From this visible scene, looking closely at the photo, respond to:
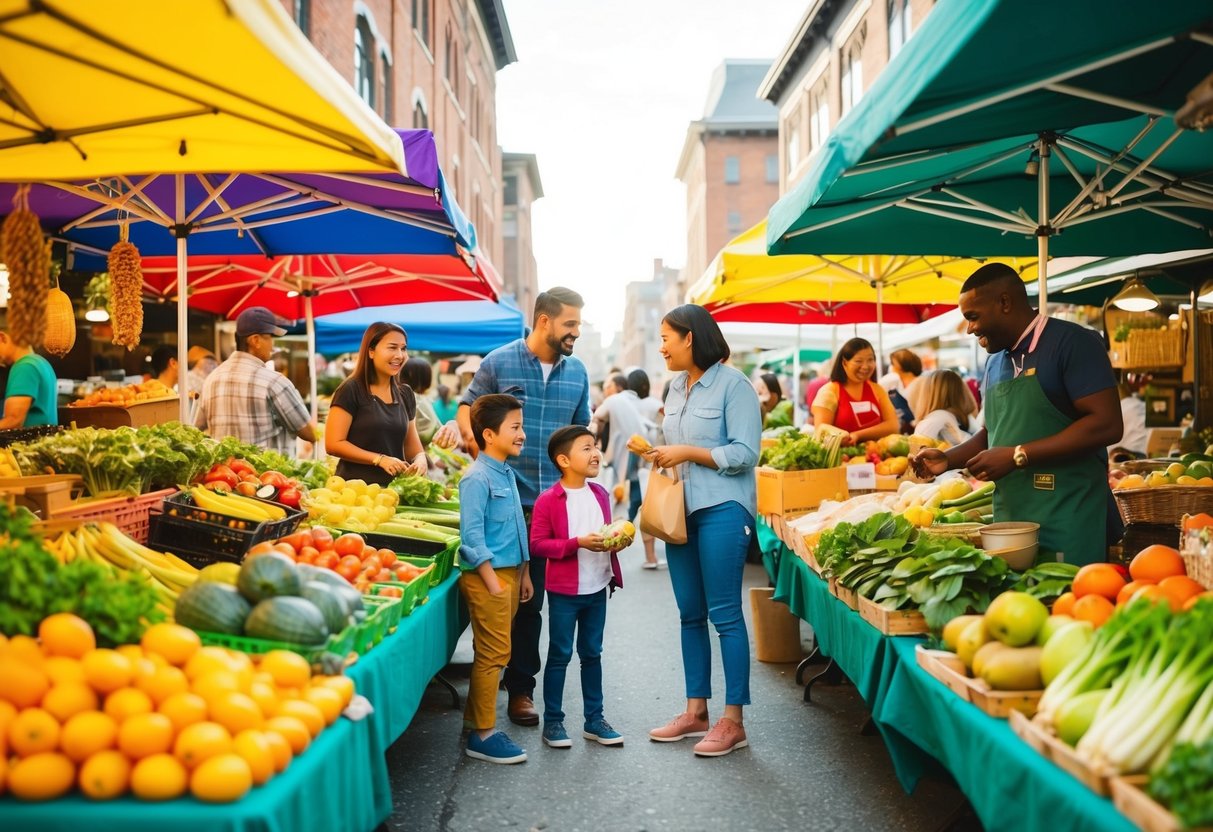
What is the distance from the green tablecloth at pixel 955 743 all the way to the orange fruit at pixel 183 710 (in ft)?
7.33

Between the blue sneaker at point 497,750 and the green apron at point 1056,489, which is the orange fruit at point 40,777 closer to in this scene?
the blue sneaker at point 497,750

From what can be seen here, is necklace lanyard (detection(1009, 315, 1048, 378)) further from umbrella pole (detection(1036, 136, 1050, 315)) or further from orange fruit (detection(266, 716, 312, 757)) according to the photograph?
orange fruit (detection(266, 716, 312, 757))

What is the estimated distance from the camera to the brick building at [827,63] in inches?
809

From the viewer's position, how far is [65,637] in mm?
2684

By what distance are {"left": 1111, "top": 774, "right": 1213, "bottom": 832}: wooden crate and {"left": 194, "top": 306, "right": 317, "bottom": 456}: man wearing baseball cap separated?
5.61 m

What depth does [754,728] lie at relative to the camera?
5.30 meters


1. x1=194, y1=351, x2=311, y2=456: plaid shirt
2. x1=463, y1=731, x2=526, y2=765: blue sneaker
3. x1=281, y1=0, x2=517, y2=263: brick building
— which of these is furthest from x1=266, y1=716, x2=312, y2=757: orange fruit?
x1=281, y1=0, x2=517, y2=263: brick building

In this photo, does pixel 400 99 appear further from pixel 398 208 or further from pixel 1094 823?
pixel 1094 823

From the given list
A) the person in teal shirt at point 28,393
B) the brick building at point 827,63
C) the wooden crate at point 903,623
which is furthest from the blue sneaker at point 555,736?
the brick building at point 827,63

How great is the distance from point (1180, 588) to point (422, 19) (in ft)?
73.7

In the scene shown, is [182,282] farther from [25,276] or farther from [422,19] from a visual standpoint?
[422,19]

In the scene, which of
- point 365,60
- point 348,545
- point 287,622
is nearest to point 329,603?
point 287,622

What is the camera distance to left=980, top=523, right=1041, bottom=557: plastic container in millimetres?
4090

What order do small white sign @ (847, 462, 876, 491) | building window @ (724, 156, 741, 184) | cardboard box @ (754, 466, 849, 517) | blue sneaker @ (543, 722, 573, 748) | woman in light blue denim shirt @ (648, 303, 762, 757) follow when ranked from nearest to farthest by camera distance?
woman in light blue denim shirt @ (648, 303, 762, 757), blue sneaker @ (543, 722, 573, 748), cardboard box @ (754, 466, 849, 517), small white sign @ (847, 462, 876, 491), building window @ (724, 156, 741, 184)
